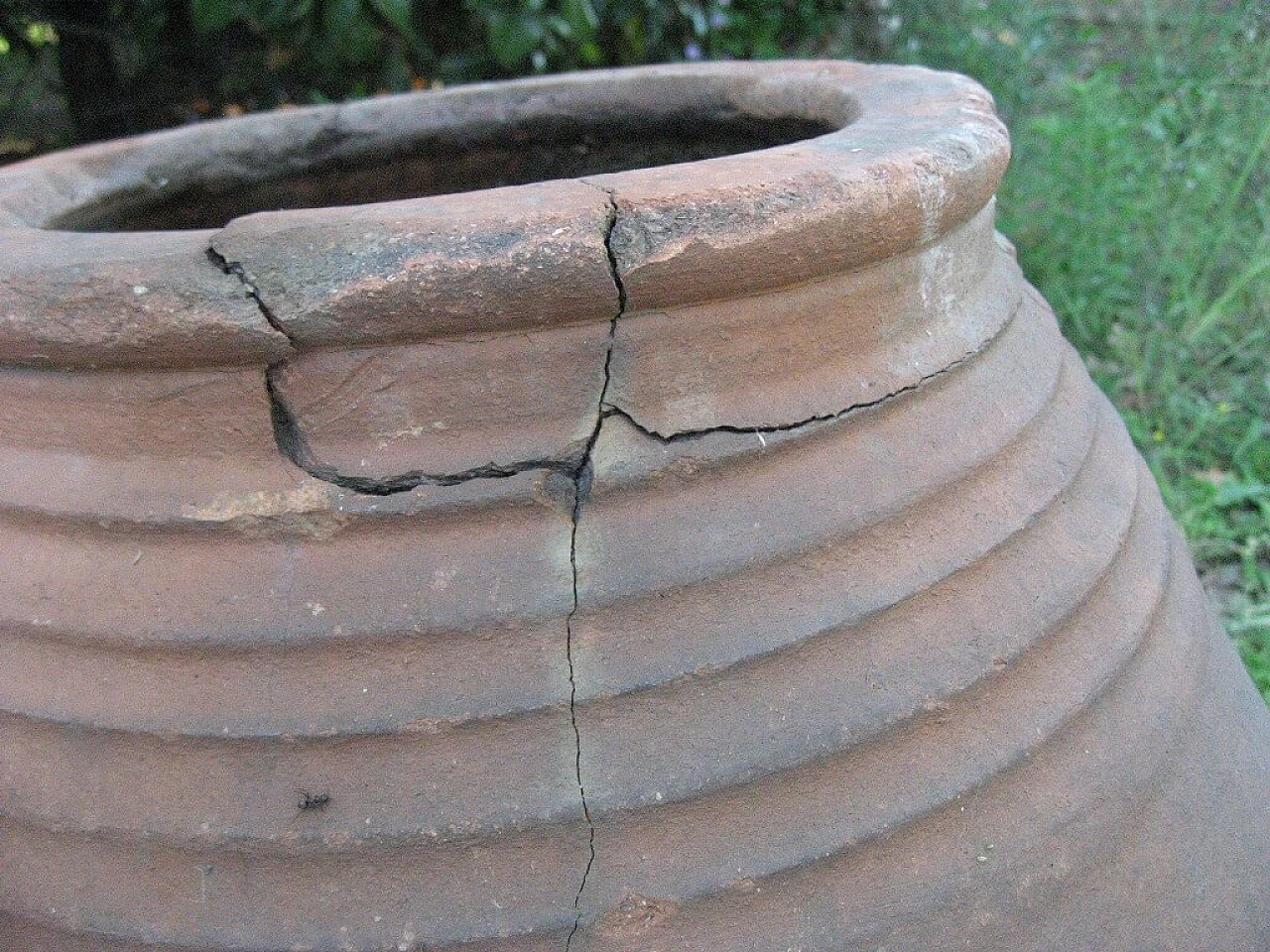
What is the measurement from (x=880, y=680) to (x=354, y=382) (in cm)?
56

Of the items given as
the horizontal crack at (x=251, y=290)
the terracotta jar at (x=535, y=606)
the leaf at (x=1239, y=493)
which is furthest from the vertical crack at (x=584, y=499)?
the leaf at (x=1239, y=493)

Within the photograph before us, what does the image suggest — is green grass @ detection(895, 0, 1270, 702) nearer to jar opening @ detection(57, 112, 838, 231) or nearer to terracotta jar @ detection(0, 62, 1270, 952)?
jar opening @ detection(57, 112, 838, 231)

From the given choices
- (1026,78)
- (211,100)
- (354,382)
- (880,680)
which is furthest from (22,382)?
(1026,78)

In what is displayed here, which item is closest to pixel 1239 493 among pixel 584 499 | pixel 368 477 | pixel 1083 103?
pixel 1083 103

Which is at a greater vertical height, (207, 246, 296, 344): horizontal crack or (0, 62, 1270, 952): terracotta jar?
(207, 246, 296, 344): horizontal crack

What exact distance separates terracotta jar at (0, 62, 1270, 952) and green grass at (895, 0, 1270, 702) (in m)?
1.72

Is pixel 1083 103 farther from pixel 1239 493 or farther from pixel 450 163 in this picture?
pixel 450 163

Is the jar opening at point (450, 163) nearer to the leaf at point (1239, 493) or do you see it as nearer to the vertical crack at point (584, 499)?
the vertical crack at point (584, 499)

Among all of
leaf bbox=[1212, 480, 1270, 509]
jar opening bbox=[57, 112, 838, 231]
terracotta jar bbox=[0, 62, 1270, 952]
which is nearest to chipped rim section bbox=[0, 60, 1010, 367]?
terracotta jar bbox=[0, 62, 1270, 952]

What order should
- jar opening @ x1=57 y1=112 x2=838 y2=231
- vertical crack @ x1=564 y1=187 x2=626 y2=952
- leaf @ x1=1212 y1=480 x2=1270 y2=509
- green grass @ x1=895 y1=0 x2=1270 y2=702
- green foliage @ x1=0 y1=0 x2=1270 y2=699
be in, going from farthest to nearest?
green foliage @ x1=0 y1=0 x2=1270 y2=699 → green grass @ x1=895 y1=0 x2=1270 y2=702 → leaf @ x1=1212 y1=480 x2=1270 y2=509 → jar opening @ x1=57 y1=112 x2=838 y2=231 → vertical crack @ x1=564 y1=187 x2=626 y2=952

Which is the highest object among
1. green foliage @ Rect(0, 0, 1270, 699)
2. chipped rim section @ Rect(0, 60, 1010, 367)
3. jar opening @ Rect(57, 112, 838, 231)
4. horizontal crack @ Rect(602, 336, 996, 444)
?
chipped rim section @ Rect(0, 60, 1010, 367)

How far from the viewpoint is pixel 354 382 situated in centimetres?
107

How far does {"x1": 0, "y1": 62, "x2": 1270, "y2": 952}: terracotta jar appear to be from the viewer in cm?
103

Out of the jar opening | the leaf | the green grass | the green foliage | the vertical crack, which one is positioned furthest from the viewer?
the green foliage
